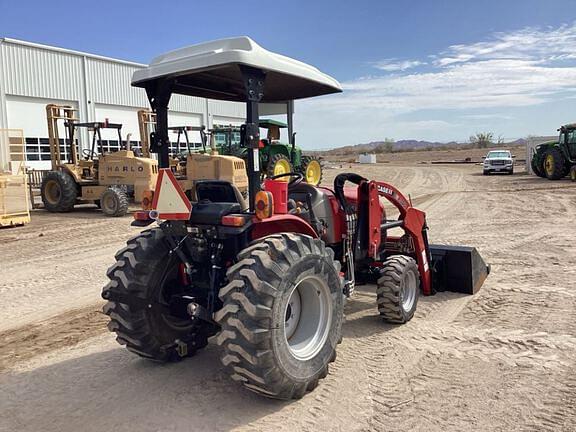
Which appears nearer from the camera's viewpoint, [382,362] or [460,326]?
[382,362]

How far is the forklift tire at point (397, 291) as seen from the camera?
5027mm

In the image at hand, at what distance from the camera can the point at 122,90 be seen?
101 feet

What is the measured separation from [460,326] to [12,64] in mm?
26099

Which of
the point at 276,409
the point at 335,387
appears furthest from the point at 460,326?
the point at 276,409

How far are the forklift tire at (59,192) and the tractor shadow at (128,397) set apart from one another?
12167 millimetres

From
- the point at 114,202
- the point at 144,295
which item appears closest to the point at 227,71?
the point at 144,295

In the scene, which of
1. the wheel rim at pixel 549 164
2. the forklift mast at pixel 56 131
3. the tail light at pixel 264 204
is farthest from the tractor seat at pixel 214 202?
the wheel rim at pixel 549 164

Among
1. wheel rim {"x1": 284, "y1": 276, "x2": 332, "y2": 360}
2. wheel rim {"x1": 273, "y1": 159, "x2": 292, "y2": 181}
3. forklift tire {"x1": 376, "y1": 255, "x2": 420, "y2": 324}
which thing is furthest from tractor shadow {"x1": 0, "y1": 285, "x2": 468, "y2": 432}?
wheel rim {"x1": 273, "y1": 159, "x2": 292, "y2": 181}

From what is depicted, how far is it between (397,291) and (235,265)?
2.14 meters

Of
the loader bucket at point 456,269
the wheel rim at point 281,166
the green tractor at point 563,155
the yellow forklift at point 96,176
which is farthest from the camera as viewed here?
the green tractor at point 563,155

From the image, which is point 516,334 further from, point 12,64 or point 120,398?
point 12,64

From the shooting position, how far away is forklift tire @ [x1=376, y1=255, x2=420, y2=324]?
198 inches

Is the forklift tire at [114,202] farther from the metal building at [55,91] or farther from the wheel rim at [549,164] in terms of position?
the wheel rim at [549,164]

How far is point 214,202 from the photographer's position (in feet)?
13.4
